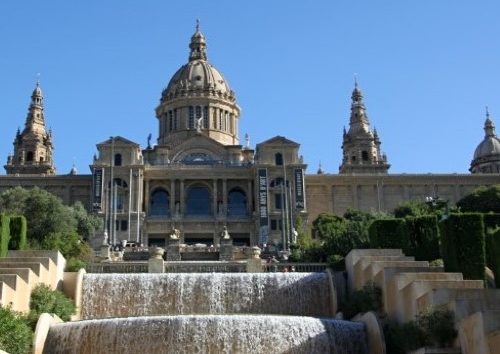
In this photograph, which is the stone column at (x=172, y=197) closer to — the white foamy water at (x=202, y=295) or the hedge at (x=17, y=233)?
the hedge at (x=17, y=233)

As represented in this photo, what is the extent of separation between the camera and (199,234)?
7544cm

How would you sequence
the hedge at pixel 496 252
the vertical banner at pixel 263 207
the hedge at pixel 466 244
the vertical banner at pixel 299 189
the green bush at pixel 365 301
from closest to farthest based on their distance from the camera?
the hedge at pixel 496 252
the hedge at pixel 466 244
the green bush at pixel 365 301
the vertical banner at pixel 263 207
the vertical banner at pixel 299 189

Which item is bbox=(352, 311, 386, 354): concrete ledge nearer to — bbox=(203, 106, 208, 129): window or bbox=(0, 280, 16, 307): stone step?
bbox=(0, 280, 16, 307): stone step

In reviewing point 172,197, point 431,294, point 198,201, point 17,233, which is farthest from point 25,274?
point 198,201

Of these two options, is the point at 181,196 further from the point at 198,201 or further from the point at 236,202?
the point at 236,202

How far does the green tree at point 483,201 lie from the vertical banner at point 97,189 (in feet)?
108

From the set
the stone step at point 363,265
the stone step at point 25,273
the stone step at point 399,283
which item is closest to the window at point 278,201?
the stone step at point 363,265

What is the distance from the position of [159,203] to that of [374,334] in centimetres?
5522

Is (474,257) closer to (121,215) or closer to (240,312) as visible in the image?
(240,312)

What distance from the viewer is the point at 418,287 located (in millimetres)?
25453

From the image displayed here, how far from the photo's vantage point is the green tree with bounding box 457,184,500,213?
215ft

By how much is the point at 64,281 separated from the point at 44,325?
619cm

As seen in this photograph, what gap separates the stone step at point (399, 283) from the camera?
2664 centimetres

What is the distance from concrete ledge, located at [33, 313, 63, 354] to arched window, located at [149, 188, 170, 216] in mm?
51667
